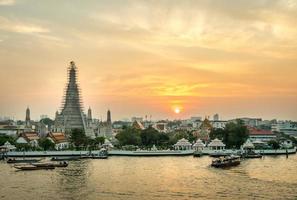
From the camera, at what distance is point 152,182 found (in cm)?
3009

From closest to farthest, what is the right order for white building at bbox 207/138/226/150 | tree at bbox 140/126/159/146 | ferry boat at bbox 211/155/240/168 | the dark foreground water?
the dark foreground water → ferry boat at bbox 211/155/240/168 → white building at bbox 207/138/226/150 → tree at bbox 140/126/159/146

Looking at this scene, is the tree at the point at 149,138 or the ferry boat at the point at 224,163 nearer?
the ferry boat at the point at 224,163

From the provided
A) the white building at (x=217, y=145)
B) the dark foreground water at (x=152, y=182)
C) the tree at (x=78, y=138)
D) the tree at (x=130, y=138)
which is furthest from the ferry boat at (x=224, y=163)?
the tree at (x=78, y=138)

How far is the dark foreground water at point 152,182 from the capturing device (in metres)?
25.4

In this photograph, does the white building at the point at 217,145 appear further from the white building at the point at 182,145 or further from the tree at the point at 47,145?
the tree at the point at 47,145

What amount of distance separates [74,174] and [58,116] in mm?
40120

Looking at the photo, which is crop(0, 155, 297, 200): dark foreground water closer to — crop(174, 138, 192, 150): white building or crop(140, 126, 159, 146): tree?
crop(174, 138, 192, 150): white building

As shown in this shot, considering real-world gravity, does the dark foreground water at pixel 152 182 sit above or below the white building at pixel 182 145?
below

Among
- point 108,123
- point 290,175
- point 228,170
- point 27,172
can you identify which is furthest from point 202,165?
point 108,123

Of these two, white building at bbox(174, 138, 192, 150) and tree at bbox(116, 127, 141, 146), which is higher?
tree at bbox(116, 127, 141, 146)

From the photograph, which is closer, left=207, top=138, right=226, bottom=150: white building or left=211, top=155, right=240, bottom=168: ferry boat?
left=211, top=155, right=240, bottom=168: ferry boat

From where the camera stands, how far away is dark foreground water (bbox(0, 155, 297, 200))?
25.4 metres

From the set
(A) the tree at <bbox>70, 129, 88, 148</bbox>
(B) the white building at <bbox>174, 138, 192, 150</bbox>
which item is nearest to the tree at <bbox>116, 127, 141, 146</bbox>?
(B) the white building at <bbox>174, 138, 192, 150</bbox>

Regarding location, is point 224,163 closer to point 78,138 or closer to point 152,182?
point 152,182
